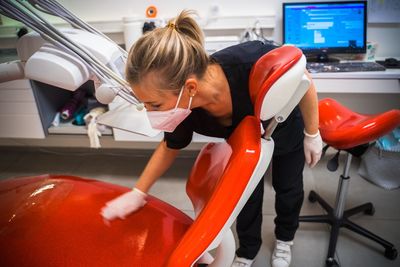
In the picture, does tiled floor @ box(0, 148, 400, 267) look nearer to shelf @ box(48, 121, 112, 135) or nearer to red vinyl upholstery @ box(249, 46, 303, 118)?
shelf @ box(48, 121, 112, 135)

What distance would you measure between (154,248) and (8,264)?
0.90 ft

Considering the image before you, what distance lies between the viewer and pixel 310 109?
0.98 meters

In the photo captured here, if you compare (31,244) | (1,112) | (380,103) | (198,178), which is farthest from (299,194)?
(380,103)

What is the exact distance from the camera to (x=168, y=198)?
206cm

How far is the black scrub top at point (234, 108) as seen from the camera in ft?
2.99

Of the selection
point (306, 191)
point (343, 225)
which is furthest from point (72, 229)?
point (306, 191)

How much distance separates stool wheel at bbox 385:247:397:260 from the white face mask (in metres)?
1.29

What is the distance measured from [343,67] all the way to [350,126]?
773mm

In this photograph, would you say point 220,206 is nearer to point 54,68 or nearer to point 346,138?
point 54,68

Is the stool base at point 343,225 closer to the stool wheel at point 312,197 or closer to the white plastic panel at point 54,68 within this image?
the stool wheel at point 312,197

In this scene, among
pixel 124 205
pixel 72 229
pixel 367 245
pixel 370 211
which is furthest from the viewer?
pixel 370 211

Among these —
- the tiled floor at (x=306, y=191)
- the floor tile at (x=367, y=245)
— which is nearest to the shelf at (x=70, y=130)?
the tiled floor at (x=306, y=191)

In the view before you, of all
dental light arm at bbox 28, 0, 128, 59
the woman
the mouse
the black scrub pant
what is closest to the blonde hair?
the woman

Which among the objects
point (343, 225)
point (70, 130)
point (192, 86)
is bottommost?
point (343, 225)
